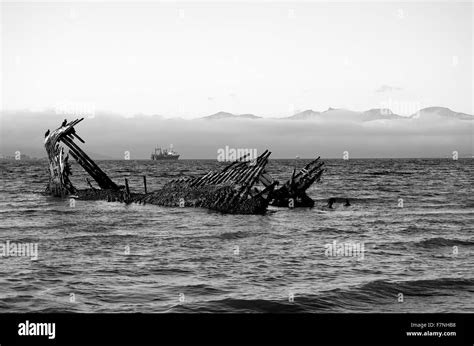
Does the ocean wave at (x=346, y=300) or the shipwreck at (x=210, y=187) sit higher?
the shipwreck at (x=210, y=187)

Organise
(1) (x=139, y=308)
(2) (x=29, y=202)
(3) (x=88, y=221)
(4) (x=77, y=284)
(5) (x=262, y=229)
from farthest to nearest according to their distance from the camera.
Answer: (2) (x=29, y=202)
(3) (x=88, y=221)
(5) (x=262, y=229)
(4) (x=77, y=284)
(1) (x=139, y=308)

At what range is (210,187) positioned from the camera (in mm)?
30234

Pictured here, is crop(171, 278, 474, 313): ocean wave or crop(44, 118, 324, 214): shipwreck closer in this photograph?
crop(171, 278, 474, 313): ocean wave

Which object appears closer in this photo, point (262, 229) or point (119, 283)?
point (119, 283)

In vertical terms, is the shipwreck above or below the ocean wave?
above

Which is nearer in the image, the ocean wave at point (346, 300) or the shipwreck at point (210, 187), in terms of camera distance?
the ocean wave at point (346, 300)

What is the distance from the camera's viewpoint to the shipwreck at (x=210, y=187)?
27.8 m

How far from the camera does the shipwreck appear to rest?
27.8 metres
